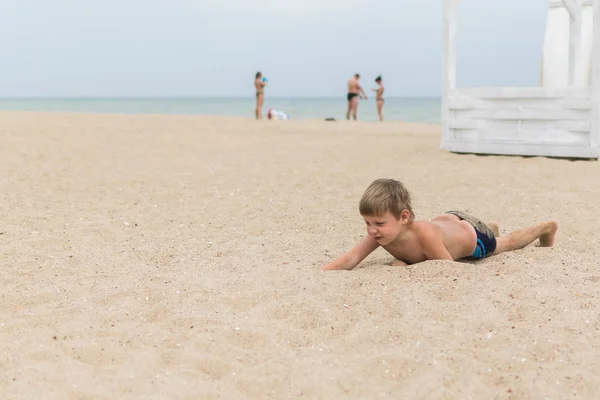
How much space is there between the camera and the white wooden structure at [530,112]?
30.7 feet

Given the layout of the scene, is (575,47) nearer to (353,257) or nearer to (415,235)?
(415,235)

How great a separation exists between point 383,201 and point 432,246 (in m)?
0.50

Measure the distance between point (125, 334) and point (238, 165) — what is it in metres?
6.23

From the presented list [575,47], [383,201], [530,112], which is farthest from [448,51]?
[383,201]

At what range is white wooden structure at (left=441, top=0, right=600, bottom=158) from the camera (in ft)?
30.7

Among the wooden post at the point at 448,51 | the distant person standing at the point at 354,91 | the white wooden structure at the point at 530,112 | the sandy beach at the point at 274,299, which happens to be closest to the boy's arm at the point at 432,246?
the sandy beach at the point at 274,299

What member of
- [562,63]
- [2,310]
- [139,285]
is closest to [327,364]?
[139,285]

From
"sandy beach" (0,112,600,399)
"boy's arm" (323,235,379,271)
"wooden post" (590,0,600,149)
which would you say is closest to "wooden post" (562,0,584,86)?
"wooden post" (590,0,600,149)

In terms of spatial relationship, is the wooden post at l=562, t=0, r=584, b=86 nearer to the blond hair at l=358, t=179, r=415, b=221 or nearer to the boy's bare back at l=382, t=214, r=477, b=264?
the boy's bare back at l=382, t=214, r=477, b=264

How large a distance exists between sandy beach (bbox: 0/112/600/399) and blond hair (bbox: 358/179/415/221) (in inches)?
15.3

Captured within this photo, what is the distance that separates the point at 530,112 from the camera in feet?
32.0

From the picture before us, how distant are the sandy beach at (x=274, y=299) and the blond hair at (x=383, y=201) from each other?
390 mm

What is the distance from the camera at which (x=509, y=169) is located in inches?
342

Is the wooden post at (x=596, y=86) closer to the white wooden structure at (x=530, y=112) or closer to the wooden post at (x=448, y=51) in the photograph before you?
the white wooden structure at (x=530, y=112)
